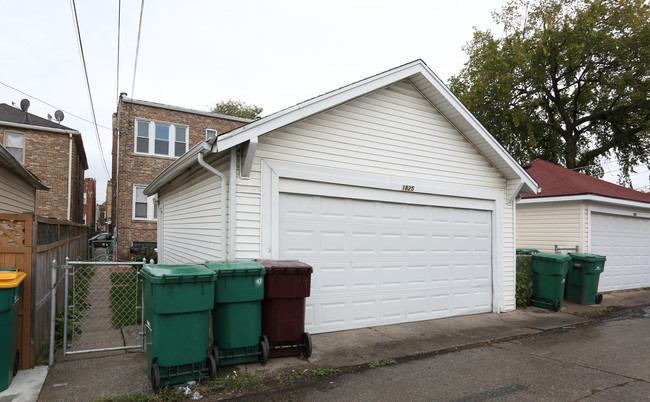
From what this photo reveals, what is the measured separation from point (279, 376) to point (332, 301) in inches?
85.8

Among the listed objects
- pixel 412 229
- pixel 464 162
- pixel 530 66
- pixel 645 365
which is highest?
pixel 530 66

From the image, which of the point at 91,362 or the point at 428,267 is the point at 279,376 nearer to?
the point at 91,362

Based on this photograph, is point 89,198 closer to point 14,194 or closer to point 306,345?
point 14,194

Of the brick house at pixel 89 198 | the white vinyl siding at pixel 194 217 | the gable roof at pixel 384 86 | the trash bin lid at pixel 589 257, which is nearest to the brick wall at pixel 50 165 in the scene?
the white vinyl siding at pixel 194 217

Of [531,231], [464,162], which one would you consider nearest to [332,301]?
[464,162]

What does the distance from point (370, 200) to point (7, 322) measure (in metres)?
5.35

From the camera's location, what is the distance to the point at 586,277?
996 cm

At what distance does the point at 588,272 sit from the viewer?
32.6ft

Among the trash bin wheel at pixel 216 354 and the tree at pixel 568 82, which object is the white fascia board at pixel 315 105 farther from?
the tree at pixel 568 82

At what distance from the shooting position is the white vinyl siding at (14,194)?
30.7ft

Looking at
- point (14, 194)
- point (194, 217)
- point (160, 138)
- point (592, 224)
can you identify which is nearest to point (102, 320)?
point (194, 217)

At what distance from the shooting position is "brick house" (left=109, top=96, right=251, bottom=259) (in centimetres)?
1733

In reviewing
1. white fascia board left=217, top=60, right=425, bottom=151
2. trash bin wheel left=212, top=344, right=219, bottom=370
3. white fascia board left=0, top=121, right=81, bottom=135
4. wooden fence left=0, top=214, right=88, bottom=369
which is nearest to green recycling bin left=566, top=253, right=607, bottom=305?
white fascia board left=217, top=60, right=425, bottom=151

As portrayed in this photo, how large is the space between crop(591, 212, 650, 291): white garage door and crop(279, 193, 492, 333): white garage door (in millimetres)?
5734
